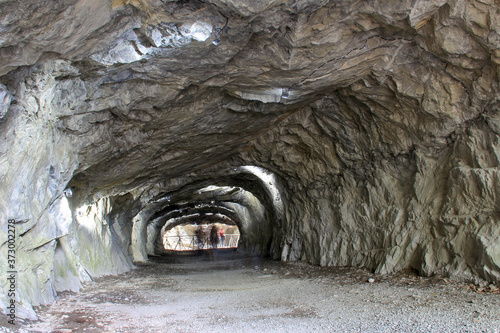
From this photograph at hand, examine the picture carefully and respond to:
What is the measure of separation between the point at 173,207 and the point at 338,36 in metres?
18.0

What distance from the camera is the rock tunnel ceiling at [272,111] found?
4.42 m

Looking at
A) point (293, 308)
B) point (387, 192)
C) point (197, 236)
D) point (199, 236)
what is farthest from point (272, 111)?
point (197, 236)

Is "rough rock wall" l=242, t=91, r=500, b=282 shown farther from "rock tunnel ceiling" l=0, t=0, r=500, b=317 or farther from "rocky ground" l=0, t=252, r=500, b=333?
"rocky ground" l=0, t=252, r=500, b=333

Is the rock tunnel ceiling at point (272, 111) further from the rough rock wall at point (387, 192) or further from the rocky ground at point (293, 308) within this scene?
the rocky ground at point (293, 308)

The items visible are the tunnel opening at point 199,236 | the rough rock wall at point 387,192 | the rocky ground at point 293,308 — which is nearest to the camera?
the rocky ground at point 293,308

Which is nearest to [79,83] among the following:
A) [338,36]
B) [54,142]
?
[54,142]

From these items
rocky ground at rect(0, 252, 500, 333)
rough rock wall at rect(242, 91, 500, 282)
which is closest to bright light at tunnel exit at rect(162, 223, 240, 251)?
rough rock wall at rect(242, 91, 500, 282)

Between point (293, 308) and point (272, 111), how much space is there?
14.1 feet

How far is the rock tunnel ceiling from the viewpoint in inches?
174

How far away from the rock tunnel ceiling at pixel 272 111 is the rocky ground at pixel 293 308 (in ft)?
1.85

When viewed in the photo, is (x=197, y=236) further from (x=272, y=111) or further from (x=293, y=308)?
(x=293, y=308)

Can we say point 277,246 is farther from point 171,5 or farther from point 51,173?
point 171,5

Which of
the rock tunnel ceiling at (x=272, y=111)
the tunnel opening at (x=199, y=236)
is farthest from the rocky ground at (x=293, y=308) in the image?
the tunnel opening at (x=199, y=236)

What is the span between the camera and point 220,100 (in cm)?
728
